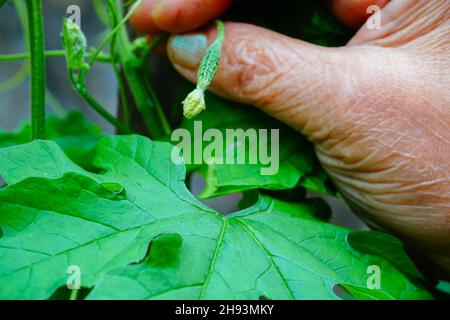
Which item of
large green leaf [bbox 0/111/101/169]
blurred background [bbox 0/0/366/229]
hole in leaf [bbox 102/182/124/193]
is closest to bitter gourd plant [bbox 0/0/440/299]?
hole in leaf [bbox 102/182/124/193]

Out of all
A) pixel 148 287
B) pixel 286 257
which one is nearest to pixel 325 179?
pixel 286 257

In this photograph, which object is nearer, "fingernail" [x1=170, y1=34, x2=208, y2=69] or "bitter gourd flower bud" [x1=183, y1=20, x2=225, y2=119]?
"bitter gourd flower bud" [x1=183, y1=20, x2=225, y2=119]

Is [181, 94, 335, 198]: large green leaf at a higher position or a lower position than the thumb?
lower

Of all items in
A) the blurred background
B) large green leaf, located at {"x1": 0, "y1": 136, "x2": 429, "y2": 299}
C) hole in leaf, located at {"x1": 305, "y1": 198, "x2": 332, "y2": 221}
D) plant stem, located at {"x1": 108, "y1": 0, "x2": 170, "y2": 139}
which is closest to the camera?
large green leaf, located at {"x1": 0, "y1": 136, "x2": 429, "y2": 299}

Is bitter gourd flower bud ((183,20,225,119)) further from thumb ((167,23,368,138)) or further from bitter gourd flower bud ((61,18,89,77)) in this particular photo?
bitter gourd flower bud ((61,18,89,77))

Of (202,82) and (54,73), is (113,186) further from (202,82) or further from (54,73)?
(54,73)

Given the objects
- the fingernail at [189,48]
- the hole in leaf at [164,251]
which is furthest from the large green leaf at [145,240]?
the fingernail at [189,48]

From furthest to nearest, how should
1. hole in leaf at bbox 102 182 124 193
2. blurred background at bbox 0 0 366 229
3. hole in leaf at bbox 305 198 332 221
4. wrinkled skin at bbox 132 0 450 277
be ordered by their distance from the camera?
blurred background at bbox 0 0 366 229 → hole in leaf at bbox 305 198 332 221 → wrinkled skin at bbox 132 0 450 277 → hole in leaf at bbox 102 182 124 193

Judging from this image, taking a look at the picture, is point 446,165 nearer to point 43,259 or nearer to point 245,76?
point 245,76
